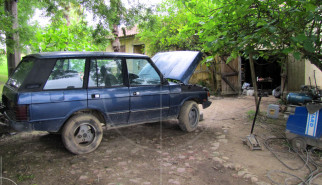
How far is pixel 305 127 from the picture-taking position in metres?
4.16

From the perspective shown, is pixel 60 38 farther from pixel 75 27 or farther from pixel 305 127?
pixel 305 127

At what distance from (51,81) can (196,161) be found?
2.75 metres

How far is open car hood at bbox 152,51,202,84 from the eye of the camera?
16.9ft

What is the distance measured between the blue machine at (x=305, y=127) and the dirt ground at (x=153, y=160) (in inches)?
8.8

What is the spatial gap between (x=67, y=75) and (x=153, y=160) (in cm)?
206

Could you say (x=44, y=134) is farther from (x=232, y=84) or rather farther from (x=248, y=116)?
(x=232, y=84)

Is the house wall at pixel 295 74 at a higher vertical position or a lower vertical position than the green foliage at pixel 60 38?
lower

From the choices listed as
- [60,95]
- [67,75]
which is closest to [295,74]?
[67,75]

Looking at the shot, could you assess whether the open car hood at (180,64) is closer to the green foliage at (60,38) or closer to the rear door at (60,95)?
the green foliage at (60,38)

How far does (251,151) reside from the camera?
170 inches

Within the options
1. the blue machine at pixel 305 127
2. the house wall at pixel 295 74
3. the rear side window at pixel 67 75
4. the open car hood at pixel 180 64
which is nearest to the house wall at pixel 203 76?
the house wall at pixel 295 74

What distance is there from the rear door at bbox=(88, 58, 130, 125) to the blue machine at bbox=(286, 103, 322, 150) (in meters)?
3.27

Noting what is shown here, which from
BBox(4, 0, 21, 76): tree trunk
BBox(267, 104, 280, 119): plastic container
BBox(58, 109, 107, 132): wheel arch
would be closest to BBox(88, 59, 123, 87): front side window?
BBox(58, 109, 107, 132): wheel arch

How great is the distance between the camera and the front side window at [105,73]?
402cm
